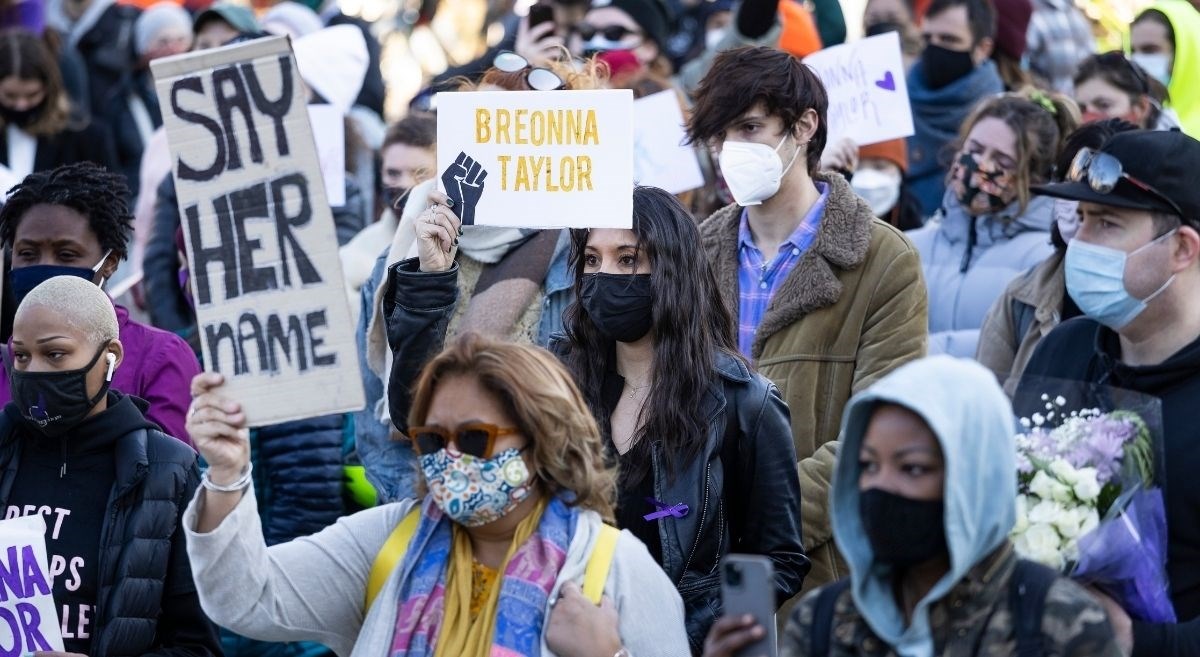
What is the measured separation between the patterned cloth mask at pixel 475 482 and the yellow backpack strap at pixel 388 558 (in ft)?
0.46

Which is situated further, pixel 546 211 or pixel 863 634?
pixel 546 211

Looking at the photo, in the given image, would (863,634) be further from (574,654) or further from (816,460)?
(816,460)

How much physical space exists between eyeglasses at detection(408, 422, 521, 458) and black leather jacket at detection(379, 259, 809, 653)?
2.57 ft

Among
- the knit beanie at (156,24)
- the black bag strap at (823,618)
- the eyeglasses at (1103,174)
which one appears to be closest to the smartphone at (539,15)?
the knit beanie at (156,24)

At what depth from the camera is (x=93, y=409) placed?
16.4ft

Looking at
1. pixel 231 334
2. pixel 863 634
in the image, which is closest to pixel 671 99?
pixel 231 334

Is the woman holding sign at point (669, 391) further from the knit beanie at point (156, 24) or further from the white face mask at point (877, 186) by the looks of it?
the knit beanie at point (156, 24)

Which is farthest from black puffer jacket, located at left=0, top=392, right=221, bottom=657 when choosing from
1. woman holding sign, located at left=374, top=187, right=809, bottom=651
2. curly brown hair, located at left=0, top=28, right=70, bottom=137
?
curly brown hair, located at left=0, top=28, right=70, bottom=137

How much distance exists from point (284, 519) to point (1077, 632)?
412 centimetres

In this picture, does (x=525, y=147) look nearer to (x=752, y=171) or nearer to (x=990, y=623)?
(x=752, y=171)

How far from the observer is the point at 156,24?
37.3ft

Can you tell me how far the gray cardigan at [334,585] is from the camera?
395 centimetres

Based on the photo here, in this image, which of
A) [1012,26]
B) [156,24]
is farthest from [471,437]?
[156,24]

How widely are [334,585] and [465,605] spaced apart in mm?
308
